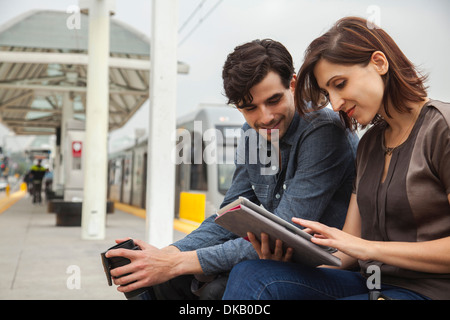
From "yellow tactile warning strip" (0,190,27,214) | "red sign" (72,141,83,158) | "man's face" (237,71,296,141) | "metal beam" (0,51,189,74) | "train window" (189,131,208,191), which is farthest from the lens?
"yellow tactile warning strip" (0,190,27,214)

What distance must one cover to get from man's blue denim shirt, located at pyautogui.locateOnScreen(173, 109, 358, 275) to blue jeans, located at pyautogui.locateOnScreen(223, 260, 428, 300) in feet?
0.71

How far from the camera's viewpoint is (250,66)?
1.90 m

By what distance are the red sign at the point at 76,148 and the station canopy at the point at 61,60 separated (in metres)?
1.77

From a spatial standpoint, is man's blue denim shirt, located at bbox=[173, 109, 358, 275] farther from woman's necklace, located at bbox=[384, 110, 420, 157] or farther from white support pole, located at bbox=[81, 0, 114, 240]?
white support pole, located at bbox=[81, 0, 114, 240]

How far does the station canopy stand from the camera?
11.9 m

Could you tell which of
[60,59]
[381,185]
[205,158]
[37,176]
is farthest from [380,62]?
[37,176]

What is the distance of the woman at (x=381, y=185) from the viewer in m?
1.46

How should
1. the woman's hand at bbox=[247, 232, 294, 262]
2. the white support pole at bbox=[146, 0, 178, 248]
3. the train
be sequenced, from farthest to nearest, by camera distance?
1. the train
2. the white support pole at bbox=[146, 0, 178, 248]
3. the woman's hand at bbox=[247, 232, 294, 262]

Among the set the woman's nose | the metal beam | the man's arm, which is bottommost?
the man's arm

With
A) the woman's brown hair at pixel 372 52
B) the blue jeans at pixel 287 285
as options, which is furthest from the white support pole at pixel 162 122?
the blue jeans at pixel 287 285

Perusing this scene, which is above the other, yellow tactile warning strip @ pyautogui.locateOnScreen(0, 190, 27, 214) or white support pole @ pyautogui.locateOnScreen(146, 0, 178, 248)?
white support pole @ pyautogui.locateOnScreen(146, 0, 178, 248)

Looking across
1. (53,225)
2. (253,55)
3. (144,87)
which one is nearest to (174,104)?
(253,55)

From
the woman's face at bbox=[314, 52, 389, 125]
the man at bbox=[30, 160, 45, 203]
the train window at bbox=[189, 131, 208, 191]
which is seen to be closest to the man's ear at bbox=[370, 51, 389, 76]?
the woman's face at bbox=[314, 52, 389, 125]

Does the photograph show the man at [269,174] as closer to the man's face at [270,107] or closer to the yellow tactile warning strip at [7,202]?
the man's face at [270,107]
